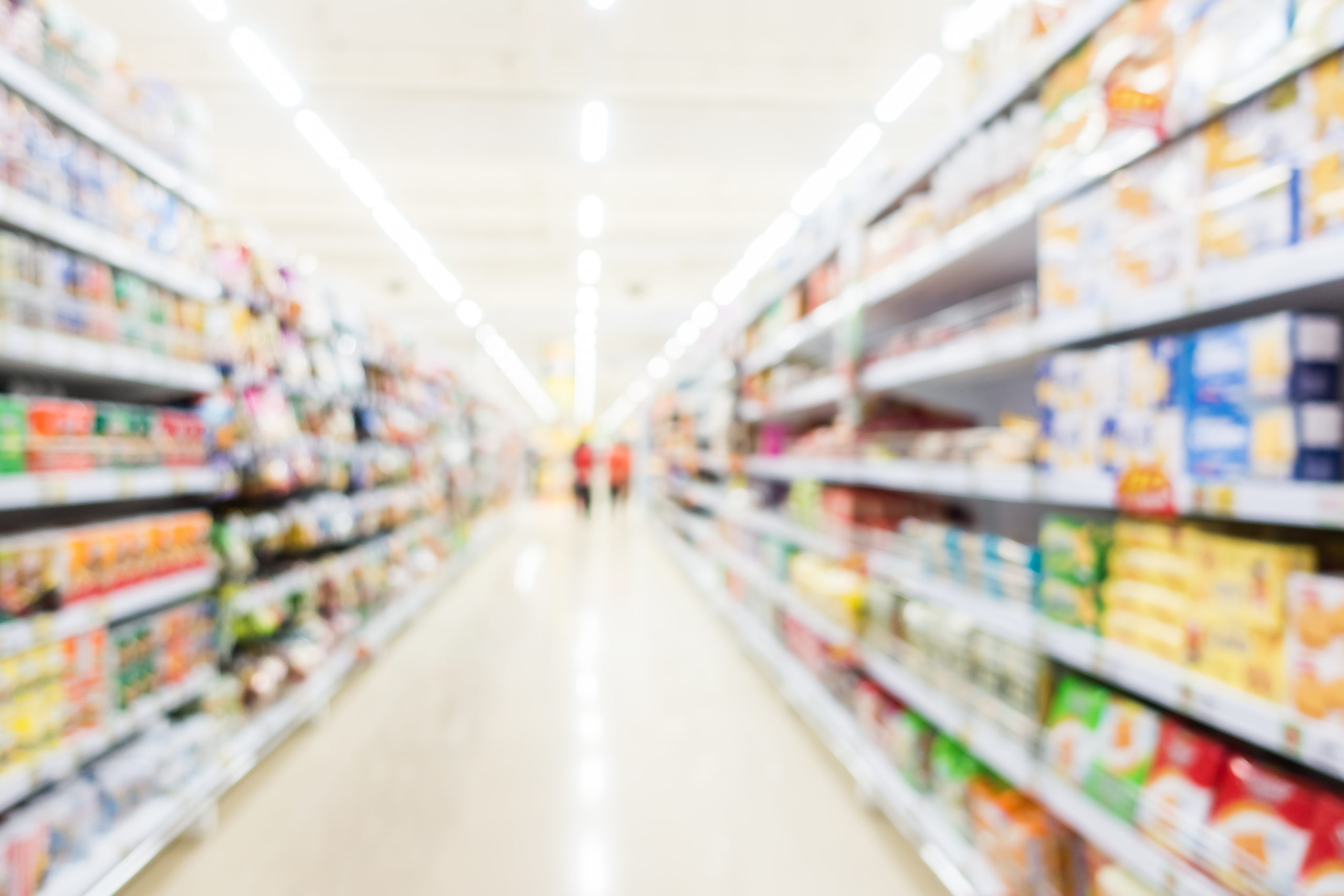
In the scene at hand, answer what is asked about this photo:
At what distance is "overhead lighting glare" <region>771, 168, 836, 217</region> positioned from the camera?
6176 mm

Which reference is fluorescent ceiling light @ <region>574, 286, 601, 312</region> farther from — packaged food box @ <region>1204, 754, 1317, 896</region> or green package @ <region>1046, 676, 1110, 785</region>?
packaged food box @ <region>1204, 754, 1317, 896</region>

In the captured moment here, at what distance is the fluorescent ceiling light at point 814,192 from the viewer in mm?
6176

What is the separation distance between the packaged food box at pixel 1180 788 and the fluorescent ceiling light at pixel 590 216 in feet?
20.1

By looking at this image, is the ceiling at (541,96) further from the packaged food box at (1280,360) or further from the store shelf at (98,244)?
the packaged food box at (1280,360)

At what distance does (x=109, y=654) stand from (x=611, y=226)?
802 cm

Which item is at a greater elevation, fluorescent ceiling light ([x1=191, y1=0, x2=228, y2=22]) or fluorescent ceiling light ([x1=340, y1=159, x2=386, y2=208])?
fluorescent ceiling light ([x1=191, y1=0, x2=228, y2=22])

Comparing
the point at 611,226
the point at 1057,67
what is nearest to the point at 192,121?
the point at 1057,67

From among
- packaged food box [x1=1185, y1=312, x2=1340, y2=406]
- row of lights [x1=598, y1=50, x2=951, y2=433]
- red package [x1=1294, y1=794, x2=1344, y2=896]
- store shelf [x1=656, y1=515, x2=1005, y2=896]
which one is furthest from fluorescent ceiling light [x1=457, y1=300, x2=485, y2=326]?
red package [x1=1294, y1=794, x2=1344, y2=896]

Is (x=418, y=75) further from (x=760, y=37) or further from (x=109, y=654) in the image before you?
(x=109, y=654)

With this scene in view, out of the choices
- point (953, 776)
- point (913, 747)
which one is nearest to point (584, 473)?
point (913, 747)

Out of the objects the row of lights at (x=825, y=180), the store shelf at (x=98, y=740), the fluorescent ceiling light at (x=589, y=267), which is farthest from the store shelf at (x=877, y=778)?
the fluorescent ceiling light at (x=589, y=267)

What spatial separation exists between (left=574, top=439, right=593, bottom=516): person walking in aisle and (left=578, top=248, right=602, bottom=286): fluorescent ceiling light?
534 cm

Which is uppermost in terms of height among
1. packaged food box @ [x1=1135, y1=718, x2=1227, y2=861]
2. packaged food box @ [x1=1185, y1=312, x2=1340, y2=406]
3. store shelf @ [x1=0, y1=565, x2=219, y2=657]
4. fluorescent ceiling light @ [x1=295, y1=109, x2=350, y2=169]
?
fluorescent ceiling light @ [x1=295, y1=109, x2=350, y2=169]

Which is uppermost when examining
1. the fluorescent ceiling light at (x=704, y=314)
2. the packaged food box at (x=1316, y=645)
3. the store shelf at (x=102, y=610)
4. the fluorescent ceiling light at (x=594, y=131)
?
the fluorescent ceiling light at (x=594, y=131)
